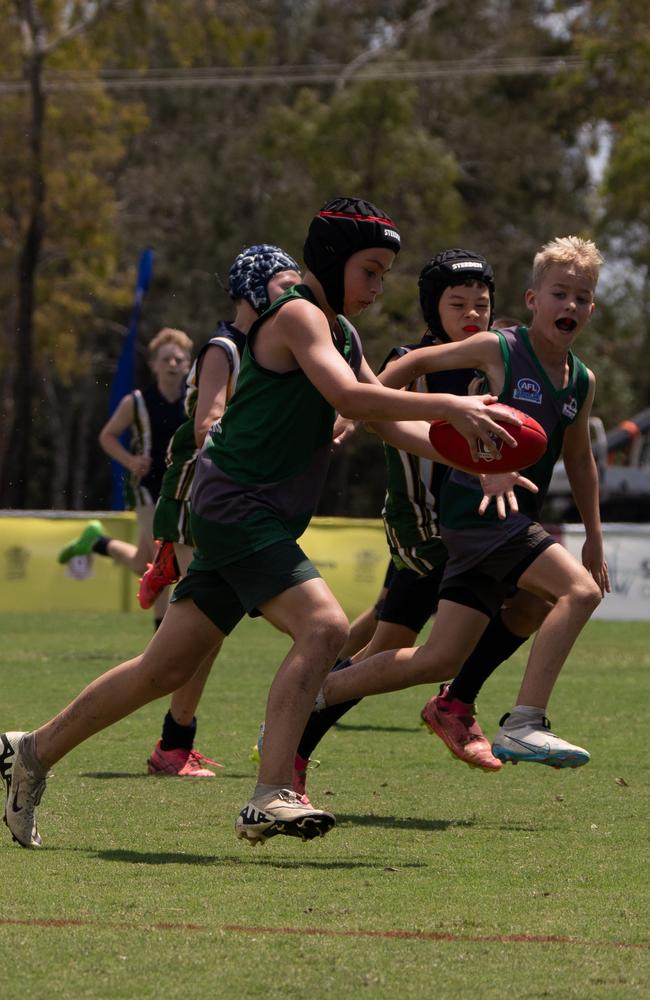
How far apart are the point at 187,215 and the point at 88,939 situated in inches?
1777

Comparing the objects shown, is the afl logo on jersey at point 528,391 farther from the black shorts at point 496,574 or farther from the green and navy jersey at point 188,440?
the green and navy jersey at point 188,440

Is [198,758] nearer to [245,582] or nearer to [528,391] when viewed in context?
[528,391]

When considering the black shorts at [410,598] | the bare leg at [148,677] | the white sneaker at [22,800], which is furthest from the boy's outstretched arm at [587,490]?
the white sneaker at [22,800]

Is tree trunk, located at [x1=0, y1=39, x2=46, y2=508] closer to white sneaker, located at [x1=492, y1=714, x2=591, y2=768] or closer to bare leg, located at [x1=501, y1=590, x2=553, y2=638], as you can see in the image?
bare leg, located at [x1=501, y1=590, x2=553, y2=638]

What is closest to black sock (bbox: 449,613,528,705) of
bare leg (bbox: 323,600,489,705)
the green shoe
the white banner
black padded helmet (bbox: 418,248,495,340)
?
bare leg (bbox: 323,600,489,705)

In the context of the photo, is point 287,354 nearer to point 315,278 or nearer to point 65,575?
point 315,278

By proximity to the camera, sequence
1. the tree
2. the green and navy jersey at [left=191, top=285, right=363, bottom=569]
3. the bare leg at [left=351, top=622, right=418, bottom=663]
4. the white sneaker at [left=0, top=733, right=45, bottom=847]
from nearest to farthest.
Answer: the green and navy jersey at [left=191, top=285, right=363, bottom=569], the white sneaker at [left=0, top=733, right=45, bottom=847], the bare leg at [left=351, top=622, right=418, bottom=663], the tree

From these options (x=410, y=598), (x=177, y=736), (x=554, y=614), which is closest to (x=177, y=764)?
(x=177, y=736)

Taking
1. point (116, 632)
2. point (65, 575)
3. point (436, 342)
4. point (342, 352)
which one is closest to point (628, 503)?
point (65, 575)

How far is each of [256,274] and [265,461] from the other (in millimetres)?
1834

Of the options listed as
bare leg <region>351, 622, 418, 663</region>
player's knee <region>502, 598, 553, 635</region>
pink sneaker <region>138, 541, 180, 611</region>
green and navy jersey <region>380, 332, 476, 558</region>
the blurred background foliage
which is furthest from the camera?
the blurred background foliage

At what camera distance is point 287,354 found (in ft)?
17.4

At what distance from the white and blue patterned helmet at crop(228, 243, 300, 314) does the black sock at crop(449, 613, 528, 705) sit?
4.95ft

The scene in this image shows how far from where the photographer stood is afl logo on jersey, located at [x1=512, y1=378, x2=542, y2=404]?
637 centimetres
